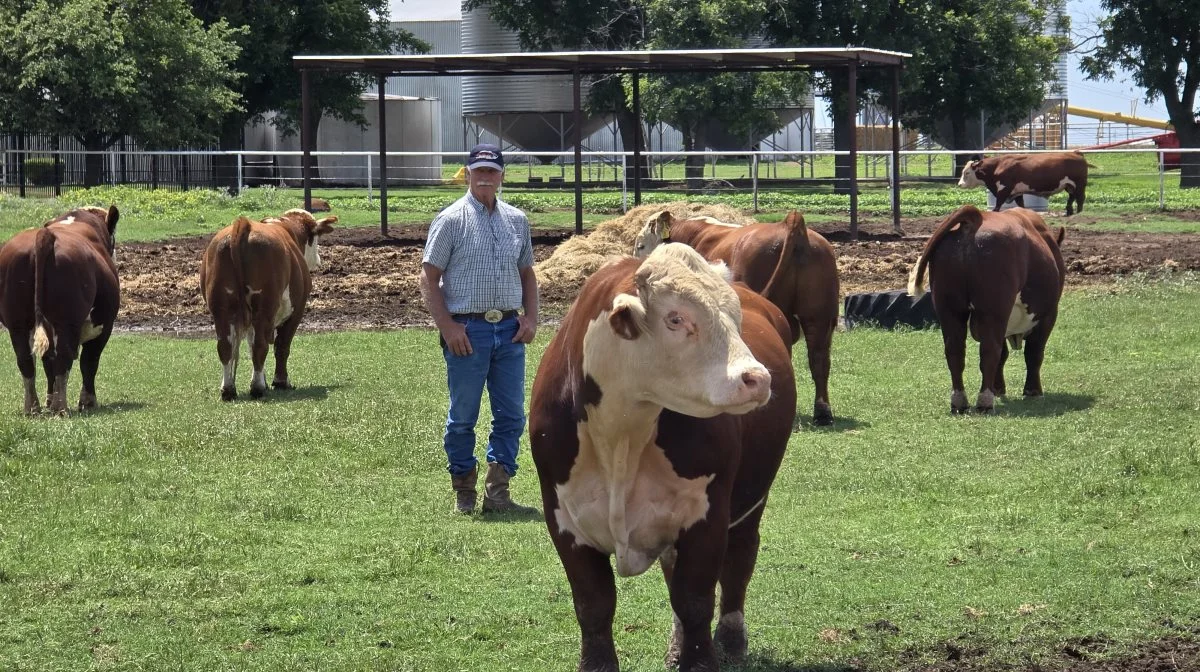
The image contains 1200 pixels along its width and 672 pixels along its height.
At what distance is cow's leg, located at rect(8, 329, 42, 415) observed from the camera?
41.8ft

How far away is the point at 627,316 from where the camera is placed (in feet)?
15.5

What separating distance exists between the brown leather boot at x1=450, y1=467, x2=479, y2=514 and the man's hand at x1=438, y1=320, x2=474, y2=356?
2.69ft

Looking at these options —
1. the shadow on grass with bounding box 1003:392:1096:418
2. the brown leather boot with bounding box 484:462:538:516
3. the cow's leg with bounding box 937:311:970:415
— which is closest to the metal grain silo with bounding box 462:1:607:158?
the shadow on grass with bounding box 1003:392:1096:418

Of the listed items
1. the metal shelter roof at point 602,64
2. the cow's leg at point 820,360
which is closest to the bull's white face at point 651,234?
the cow's leg at point 820,360

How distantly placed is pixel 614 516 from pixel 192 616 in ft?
8.39

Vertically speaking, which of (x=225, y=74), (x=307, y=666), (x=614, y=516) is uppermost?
(x=225, y=74)

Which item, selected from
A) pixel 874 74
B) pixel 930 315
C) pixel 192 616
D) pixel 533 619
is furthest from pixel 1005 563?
pixel 874 74

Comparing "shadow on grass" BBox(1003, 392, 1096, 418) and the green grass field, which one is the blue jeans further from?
"shadow on grass" BBox(1003, 392, 1096, 418)

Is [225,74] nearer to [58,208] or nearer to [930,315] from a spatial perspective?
[58,208]

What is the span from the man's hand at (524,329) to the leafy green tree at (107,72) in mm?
33287

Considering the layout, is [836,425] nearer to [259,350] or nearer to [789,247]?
[789,247]

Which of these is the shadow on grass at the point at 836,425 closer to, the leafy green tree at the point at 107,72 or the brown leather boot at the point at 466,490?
the brown leather boot at the point at 466,490

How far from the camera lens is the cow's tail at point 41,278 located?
12.5 meters

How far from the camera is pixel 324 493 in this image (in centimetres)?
925
